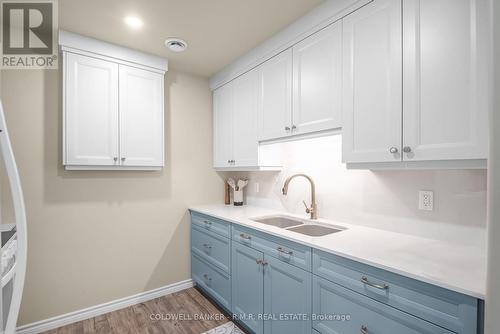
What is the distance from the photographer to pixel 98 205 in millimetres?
2242

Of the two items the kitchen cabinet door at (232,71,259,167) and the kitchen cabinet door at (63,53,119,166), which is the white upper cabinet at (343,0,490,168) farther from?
the kitchen cabinet door at (63,53,119,166)

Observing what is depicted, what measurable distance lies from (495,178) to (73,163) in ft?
7.91

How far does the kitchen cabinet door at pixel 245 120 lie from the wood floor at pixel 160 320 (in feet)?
4.53

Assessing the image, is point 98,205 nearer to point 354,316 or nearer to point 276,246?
point 276,246

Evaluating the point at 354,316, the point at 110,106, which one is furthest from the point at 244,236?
the point at 110,106

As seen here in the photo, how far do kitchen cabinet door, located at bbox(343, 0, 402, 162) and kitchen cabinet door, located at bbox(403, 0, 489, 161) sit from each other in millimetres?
51

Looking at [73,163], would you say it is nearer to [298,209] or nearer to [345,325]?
[298,209]

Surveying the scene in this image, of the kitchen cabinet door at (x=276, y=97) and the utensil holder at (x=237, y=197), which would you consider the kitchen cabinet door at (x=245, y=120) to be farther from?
the utensil holder at (x=237, y=197)

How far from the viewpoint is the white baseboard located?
1965 millimetres

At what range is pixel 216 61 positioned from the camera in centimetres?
251

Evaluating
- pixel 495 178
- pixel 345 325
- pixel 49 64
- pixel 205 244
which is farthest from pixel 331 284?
pixel 49 64

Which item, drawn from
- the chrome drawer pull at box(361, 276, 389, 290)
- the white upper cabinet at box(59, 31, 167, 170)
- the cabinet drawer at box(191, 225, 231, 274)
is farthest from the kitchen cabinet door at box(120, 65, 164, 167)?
the chrome drawer pull at box(361, 276, 389, 290)

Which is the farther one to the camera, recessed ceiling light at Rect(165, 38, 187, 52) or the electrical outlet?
recessed ceiling light at Rect(165, 38, 187, 52)

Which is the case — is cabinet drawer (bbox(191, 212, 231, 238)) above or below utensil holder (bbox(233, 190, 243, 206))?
below
